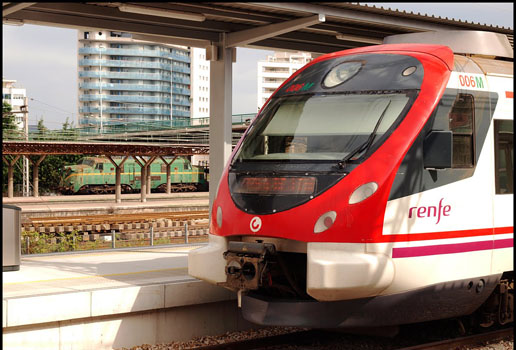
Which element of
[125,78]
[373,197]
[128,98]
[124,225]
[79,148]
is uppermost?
[125,78]

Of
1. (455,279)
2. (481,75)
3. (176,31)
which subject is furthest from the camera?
(176,31)

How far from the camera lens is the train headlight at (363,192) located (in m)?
7.32

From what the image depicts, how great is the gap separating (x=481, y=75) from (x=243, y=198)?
3.00 metres

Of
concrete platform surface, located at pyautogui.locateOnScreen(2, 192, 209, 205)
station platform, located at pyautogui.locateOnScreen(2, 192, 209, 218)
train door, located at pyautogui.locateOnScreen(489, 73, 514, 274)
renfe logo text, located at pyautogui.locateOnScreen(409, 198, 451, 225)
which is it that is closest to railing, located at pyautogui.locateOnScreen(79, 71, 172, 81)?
concrete platform surface, located at pyautogui.locateOnScreen(2, 192, 209, 205)

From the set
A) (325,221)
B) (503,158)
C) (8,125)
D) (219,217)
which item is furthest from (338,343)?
(8,125)

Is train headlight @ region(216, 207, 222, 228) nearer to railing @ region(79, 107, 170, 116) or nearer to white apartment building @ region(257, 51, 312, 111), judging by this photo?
railing @ region(79, 107, 170, 116)

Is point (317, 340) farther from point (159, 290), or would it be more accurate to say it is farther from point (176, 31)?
point (176, 31)

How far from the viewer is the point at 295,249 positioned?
7.59 metres

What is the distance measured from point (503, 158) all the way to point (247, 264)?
10.3 ft

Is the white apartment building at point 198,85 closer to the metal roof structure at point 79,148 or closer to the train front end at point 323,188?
the metal roof structure at point 79,148

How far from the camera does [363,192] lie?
7.34 m

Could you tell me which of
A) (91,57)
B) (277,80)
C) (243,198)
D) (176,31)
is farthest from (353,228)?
(277,80)

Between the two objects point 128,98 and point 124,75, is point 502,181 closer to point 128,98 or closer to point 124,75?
point 128,98

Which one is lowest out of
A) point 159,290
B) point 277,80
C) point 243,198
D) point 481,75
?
point 159,290
